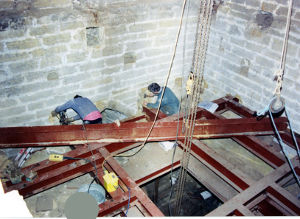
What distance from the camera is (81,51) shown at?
4.53 meters

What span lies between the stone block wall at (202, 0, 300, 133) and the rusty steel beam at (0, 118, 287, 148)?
2.42 feet

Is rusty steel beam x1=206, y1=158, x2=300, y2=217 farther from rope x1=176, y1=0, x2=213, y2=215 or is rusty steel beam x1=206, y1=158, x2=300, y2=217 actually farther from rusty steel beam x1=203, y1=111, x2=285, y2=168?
rope x1=176, y1=0, x2=213, y2=215

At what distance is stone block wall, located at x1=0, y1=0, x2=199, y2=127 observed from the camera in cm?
393

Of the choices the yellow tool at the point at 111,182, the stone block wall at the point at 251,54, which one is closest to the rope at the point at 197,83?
the yellow tool at the point at 111,182

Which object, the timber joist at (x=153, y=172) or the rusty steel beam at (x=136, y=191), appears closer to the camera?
the rusty steel beam at (x=136, y=191)

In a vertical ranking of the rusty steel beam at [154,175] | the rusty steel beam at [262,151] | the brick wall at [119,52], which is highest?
the brick wall at [119,52]

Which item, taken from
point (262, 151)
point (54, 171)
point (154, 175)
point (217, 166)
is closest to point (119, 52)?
point (154, 175)

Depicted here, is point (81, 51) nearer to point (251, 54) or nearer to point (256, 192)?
point (251, 54)

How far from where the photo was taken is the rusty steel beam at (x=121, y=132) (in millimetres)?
3805

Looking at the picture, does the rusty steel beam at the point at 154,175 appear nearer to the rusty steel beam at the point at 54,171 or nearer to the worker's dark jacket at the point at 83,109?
the rusty steel beam at the point at 54,171

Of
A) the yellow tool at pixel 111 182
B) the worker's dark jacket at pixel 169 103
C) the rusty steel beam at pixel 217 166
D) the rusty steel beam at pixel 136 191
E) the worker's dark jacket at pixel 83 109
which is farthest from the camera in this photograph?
the worker's dark jacket at pixel 169 103

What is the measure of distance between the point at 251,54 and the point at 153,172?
9.15 feet

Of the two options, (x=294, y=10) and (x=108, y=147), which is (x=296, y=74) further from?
(x=108, y=147)

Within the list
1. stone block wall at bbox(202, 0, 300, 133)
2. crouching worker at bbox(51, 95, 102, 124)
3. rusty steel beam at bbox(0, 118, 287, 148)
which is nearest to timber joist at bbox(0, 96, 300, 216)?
rusty steel beam at bbox(0, 118, 287, 148)
